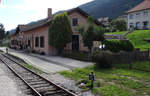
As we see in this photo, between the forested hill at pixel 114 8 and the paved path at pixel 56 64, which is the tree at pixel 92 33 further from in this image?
the forested hill at pixel 114 8

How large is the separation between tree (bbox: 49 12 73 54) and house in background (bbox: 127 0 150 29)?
94.6ft

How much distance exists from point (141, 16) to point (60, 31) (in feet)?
112

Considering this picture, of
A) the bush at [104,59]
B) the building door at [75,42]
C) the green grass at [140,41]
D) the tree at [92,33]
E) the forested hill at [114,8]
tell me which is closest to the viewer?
the bush at [104,59]

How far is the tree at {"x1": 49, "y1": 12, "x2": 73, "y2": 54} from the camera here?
71.3ft

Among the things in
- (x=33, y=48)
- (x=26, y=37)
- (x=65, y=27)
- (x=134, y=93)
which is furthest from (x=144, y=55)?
(x=26, y=37)

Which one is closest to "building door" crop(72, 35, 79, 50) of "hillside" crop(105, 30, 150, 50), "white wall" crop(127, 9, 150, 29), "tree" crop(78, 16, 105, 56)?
"tree" crop(78, 16, 105, 56)

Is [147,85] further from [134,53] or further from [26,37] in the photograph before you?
[26,37]

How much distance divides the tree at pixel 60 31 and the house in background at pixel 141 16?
1135 inches

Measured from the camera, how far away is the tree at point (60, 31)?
21.7 metres

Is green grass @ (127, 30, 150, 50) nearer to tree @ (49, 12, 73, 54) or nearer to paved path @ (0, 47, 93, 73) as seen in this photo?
tree @ (49, 12, 73, 54)

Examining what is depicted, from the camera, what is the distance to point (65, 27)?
21.9m

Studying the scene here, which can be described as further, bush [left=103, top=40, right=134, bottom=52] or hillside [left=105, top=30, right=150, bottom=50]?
hillside [left=105, top=30, right=150, bottom=50]

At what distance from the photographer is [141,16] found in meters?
48.3

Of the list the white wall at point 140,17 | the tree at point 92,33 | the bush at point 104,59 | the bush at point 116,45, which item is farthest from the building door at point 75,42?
the white wall at point 140,17
